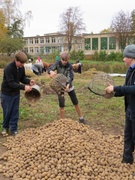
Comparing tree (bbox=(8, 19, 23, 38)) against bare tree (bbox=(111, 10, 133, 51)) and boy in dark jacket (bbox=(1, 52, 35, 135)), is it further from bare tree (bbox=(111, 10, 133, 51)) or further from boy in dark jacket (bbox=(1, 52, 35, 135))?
boy in dark jacket (bbox=(1, 52, 35, 135))

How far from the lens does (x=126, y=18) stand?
157ft

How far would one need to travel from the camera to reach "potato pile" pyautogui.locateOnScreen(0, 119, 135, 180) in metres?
3.50

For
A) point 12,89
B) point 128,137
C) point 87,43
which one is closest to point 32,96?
point 12,89

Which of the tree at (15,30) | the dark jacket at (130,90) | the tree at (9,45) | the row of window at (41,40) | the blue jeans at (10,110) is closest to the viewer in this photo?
the dark jacket at (130,90)

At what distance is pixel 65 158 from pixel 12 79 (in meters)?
1.81

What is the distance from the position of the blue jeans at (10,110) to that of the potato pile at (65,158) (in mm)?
616

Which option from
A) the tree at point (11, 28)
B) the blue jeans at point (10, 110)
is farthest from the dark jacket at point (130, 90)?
the tree at point (11, 28)

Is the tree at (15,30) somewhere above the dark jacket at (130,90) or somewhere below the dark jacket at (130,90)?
above

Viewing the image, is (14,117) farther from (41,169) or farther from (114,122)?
(114,122)

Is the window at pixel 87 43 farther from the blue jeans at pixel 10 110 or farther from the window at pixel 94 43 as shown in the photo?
the blue jeans at pixel 10 110

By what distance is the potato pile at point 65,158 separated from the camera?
3.50 m

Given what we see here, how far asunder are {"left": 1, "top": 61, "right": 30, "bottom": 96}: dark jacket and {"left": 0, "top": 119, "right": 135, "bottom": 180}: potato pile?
933 mm

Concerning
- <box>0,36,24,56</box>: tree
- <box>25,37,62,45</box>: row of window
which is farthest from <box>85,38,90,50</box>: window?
<box>0,36,24,56</box>: tree

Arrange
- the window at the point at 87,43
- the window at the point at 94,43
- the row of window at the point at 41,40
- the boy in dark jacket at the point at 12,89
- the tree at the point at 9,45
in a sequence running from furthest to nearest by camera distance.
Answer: the row of window at the point at 41,40 < the window at the point at 87,43 < the window at the point at 94,43 < the tree at the point at 9,45 < the boy in dark jacket at the point at 12,89
